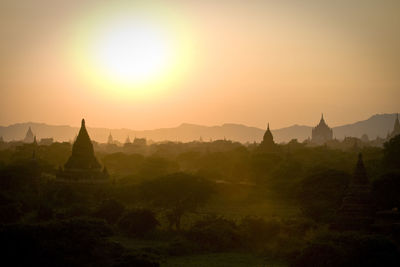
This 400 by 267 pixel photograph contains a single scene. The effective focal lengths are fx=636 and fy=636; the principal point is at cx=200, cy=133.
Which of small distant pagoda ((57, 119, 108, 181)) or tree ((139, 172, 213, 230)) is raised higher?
small distant pagoda ((57, 119, 108, 181))

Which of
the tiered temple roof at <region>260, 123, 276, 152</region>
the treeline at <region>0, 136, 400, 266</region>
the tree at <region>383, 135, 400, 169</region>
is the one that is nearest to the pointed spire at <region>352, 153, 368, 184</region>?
the treeline at <region>0, 136, 400, 266</region>

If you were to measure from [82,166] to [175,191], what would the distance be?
13.2 meters

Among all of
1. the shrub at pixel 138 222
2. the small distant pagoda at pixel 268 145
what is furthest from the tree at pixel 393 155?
the small distant pagoda at pixel 268 145

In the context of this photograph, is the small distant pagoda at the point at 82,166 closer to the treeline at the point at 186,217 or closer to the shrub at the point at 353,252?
the treeline at the point at 186,217

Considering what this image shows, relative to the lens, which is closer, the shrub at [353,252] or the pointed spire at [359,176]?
the shrub at [353,252]

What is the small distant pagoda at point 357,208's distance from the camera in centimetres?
3775

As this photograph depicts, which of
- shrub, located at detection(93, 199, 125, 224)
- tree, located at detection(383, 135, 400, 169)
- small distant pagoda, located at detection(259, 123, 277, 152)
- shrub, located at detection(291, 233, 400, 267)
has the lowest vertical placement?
shrub, located at detection(291, 233, 400, 267)

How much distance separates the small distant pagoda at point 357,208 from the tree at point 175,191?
1306cm

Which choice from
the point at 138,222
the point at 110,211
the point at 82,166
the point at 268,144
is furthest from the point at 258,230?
the point at 268,144

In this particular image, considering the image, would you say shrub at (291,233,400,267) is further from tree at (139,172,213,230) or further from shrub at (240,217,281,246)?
tree at (139,172,213,230)

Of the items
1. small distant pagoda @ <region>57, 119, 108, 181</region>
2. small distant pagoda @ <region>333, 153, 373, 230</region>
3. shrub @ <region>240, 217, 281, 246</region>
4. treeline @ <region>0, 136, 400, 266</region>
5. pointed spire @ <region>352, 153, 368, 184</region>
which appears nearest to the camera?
treeline @ <region>0, 136, 400, 266</region>

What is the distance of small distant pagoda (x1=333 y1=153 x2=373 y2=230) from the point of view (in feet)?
124

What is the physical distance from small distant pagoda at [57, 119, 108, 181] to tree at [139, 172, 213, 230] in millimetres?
7944

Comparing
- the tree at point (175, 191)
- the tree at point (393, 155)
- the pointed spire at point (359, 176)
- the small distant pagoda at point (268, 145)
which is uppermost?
the small distant pagoda at point (268, 145)
